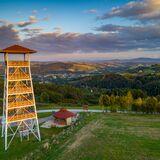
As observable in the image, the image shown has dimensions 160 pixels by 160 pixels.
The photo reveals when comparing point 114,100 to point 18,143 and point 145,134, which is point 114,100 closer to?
point 145,134

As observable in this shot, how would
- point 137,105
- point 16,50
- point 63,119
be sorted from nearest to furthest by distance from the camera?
point 16,50, point 63,119, point 137,105

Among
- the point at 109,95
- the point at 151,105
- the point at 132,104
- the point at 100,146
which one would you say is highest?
the point at 100,146

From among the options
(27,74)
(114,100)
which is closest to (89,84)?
(114,100)

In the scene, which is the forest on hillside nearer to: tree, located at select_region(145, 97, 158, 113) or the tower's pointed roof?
tree, located at select_region(145, 97, 158, 113)

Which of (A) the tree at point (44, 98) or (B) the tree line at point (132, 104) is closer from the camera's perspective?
(B) the tree line at point (132, 104)

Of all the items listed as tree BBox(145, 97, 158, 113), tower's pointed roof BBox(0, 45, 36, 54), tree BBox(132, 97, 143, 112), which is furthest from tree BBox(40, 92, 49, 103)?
tower's pointed roof BBox(0, 45, 36, 54)

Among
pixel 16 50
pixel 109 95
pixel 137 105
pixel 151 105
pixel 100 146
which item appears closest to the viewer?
pixel 100 146

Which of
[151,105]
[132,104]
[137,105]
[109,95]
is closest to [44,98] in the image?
[109,95]

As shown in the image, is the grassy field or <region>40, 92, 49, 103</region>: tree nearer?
the grassy field

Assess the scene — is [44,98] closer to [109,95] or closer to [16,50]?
[109,95]

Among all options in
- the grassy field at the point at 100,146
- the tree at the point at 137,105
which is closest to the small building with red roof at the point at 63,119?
the grassy field at the point at 100,146

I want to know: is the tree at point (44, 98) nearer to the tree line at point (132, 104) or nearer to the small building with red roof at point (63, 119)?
the tree line at point (132, 104)
